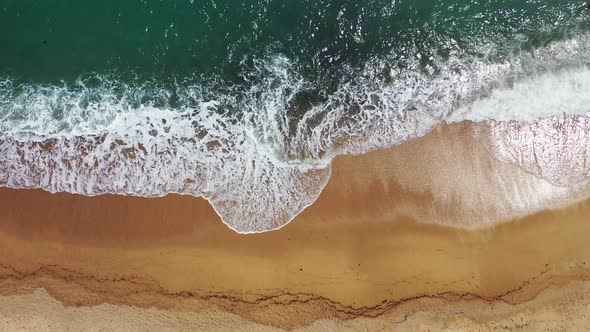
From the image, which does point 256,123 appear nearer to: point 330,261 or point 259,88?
point 259,88

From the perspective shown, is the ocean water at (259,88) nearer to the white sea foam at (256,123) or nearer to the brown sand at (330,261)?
the white sea foam at (256,123)

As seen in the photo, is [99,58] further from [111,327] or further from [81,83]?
[111,327]

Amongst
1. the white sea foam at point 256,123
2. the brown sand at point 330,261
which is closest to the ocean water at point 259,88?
the white sea foam at point 256,123

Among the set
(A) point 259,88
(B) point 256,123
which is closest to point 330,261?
(B) point 256,123

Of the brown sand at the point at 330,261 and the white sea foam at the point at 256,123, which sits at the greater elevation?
the white sea foam at the point at 256,123

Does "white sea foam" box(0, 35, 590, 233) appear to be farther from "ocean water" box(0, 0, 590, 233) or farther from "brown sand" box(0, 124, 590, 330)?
"brown sand" box(0, 124, 590, 330)
